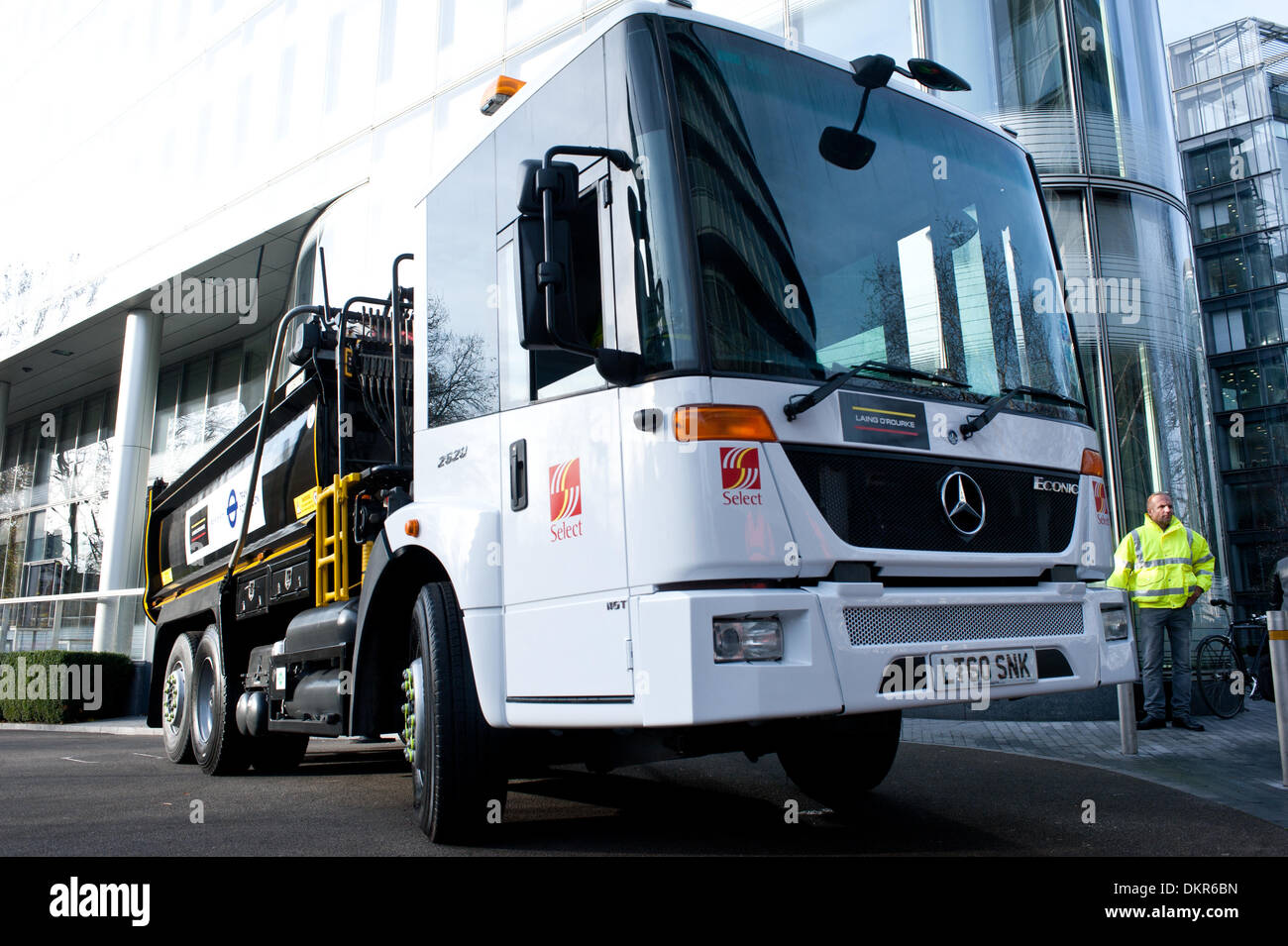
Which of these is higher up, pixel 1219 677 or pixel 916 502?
pixel 916 502

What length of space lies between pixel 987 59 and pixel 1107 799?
7942 mm

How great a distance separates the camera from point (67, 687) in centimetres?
1608

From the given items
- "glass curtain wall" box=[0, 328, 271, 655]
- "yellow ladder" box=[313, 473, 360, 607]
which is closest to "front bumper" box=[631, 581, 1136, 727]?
"yellow ladder" box=[313, 473, 360, 607]

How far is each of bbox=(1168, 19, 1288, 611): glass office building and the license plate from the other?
46379 mm

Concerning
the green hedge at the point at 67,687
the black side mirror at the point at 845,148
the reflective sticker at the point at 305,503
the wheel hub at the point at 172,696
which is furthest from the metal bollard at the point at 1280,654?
the green hedge at the point at 67,687

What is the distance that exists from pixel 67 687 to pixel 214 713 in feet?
34.4

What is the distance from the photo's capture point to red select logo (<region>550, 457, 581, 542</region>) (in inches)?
146

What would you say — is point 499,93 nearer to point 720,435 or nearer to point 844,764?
point 720,435

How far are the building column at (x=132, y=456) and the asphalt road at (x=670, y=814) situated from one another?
518 inches

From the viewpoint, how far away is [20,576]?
27.3m

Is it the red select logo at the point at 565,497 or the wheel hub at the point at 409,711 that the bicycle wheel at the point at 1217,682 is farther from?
the red select logo at the point at 565,497
